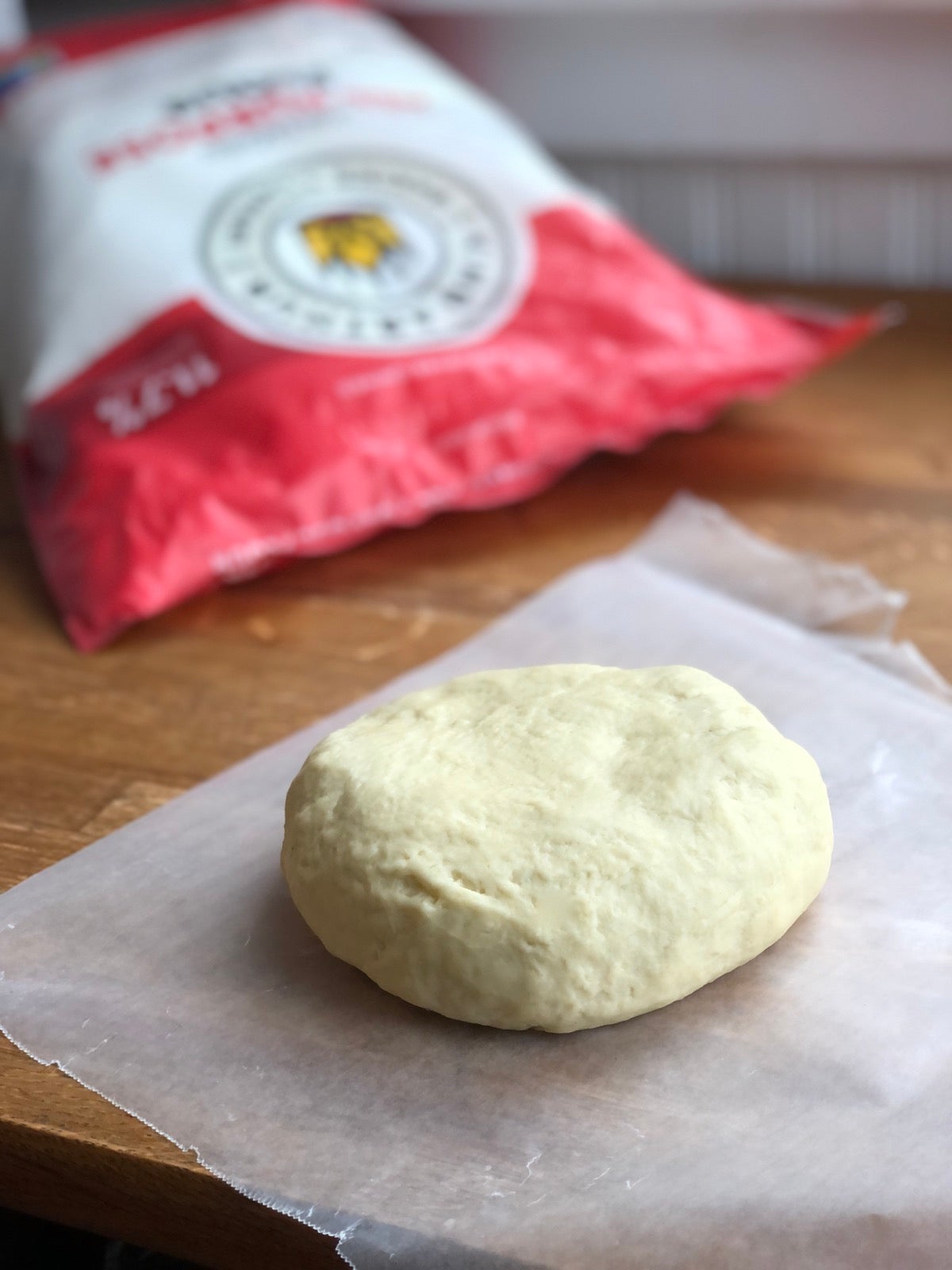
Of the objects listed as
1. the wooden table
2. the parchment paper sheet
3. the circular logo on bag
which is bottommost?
the wooden table

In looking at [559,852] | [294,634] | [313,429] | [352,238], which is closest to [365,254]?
[352,238]

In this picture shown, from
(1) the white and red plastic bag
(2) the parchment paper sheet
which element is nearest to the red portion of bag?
(1) the white and red plastic bag

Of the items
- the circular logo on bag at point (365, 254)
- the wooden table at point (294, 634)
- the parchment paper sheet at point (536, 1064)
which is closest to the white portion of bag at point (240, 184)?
the circular logo on bag at point (365, 254)

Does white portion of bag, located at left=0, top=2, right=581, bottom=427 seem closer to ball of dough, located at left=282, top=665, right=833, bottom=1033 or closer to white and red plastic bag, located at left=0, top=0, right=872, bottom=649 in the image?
white and red plastic bag, located at left=0, top=0, right=872, bottom=649

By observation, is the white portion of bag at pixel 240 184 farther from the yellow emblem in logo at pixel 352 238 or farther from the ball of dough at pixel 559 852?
the ball of dough at pixel 559 852

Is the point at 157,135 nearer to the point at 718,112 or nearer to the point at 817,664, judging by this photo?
the point at 718,112

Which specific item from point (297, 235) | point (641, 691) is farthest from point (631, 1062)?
point (297, 235)
